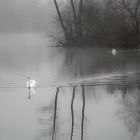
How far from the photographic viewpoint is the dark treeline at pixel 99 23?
42.4 meters

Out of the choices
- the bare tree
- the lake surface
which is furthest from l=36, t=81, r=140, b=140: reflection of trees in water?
the bare tree

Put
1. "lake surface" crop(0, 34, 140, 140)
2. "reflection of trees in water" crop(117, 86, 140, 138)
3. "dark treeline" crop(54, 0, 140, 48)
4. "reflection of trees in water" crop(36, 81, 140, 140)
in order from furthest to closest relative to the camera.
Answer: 1. "dark treeline" crop(54, 0, 140, 48)
2. "reflection of trees in water" crop(117, 86, 140, 138)
3. "reflection of trees in water" crop(36, 81, 140, 140)
4. "lake surface" crop(0, 34, 140, 140)

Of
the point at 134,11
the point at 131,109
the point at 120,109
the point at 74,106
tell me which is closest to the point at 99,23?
the point at 134,11

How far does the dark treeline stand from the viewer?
139 feet

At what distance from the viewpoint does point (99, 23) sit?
45031mm

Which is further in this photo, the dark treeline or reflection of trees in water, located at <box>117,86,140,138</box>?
the dark treeline

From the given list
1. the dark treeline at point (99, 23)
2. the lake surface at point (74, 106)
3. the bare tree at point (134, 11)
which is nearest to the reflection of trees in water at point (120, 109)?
the lake surface at point (74, 106)

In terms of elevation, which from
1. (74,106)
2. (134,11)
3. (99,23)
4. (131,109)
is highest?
(134,11)

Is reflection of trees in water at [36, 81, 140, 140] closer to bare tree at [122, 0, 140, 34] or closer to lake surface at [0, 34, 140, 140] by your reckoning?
lake surface at [0, 34, 140, 140]

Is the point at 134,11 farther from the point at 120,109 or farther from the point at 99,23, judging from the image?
the point at 120,109

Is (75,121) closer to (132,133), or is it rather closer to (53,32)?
(132,133)

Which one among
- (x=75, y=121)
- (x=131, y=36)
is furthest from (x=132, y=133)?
(x=131, y=36)

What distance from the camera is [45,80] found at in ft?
63.3

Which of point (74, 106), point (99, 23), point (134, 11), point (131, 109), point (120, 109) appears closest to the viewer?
point (131, 109)
